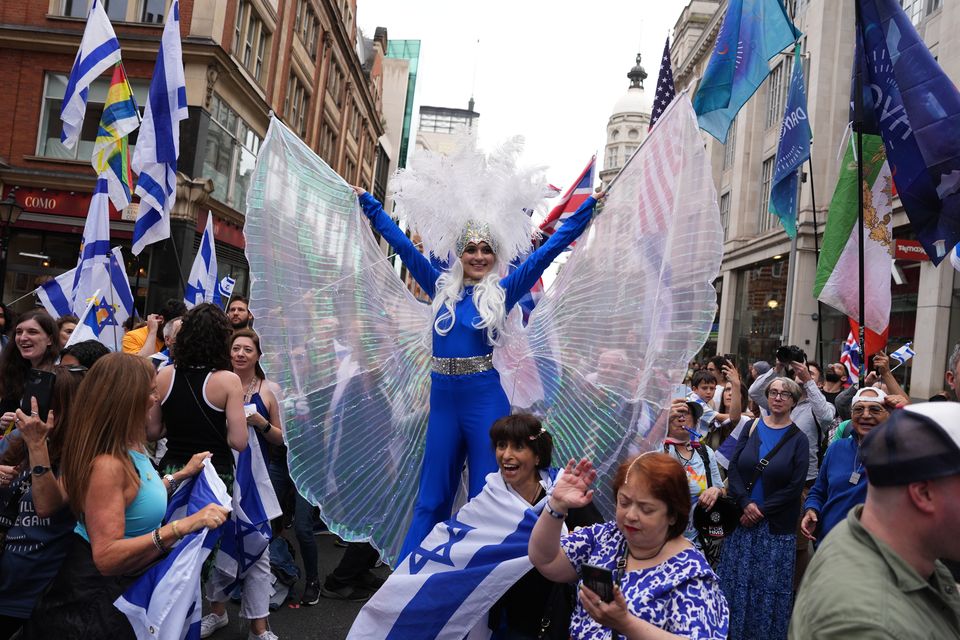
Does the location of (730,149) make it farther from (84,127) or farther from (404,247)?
(404,247)

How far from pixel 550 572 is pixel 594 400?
4.59ft

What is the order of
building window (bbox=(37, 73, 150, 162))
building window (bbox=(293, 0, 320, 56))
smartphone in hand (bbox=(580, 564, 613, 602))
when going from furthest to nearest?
building window (bbox=(293, 0, 320, 56))
building window (bbox=(37, 73, 150, 162))
smartphone in hand (bbox=(580, 564, 613, 602))

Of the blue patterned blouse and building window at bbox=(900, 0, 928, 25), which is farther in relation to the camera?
building window at bbox=(900, 0, 928, 25)

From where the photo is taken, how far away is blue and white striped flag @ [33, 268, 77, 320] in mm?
6535

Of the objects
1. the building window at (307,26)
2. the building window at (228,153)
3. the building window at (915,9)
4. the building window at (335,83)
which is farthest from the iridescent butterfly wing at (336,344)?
the building window at (335,83)

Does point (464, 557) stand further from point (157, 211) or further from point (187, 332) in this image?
point (157, 211)

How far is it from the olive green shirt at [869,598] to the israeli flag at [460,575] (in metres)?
1.39

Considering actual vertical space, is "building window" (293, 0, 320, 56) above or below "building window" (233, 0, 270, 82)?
above

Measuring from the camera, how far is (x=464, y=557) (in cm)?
276

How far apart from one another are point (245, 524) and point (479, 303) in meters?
1.75

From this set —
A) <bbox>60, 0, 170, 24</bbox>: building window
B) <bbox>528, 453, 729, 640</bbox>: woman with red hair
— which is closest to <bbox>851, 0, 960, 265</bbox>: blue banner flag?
<bbox>528, 453, 729, 640</bbox>: woman with red hair

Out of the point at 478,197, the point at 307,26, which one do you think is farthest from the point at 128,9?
the point at 478,197

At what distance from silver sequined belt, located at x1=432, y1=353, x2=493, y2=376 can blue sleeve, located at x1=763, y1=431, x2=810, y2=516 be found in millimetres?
2106

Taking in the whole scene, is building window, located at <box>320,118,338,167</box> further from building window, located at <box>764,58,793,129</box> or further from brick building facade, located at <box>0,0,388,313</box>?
building window, located at <box>764,58,793,129</box>
